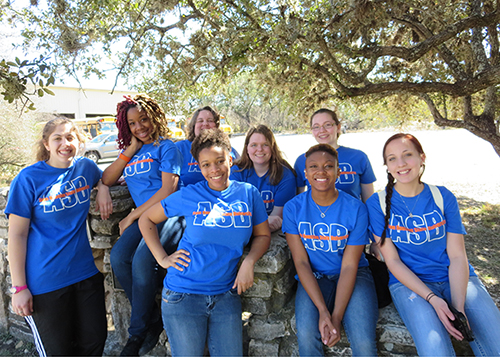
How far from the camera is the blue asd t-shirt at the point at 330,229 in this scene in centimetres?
209

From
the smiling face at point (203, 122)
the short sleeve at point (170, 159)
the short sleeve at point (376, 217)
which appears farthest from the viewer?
the smiling face at point (203, 122)

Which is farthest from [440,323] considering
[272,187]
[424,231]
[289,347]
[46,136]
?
[46,136]

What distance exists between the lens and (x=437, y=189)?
85.2 inches

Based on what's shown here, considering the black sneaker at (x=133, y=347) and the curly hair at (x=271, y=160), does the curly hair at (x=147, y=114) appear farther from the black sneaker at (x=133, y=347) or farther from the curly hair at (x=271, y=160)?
the black sneaker at (x=133, y=347)

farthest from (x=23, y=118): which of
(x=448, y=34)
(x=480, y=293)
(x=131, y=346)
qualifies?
(x=480, y=293)

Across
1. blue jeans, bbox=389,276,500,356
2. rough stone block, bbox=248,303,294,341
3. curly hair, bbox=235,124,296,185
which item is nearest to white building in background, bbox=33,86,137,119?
curly hair, bbox=235,124,296,185

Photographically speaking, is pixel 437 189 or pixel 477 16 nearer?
pixel 437 189

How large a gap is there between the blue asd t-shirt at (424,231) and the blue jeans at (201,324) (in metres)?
1.11

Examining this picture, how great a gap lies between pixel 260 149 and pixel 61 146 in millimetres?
1592

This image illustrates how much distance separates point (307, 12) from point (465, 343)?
12.9 feet

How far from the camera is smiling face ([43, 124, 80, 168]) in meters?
2.32

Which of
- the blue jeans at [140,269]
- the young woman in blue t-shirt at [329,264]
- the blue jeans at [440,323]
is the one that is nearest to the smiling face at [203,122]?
the blue jeans at [140,269]

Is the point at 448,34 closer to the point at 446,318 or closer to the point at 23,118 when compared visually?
the point at 446,318

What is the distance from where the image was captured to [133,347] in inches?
87.2
